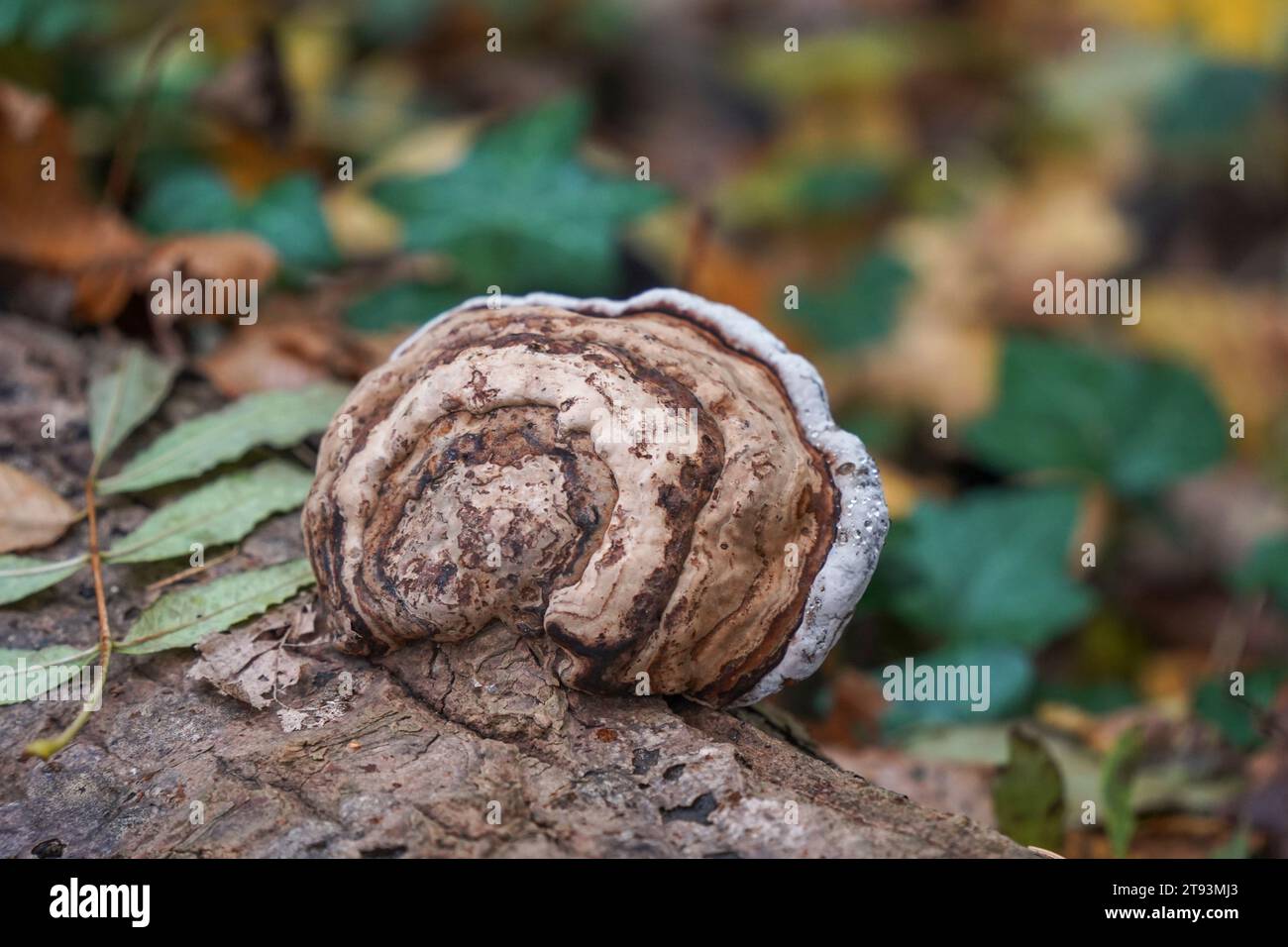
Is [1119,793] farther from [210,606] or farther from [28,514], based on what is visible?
[28,514]

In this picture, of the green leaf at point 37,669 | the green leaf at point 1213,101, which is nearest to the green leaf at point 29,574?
the green leaf at point 37,669

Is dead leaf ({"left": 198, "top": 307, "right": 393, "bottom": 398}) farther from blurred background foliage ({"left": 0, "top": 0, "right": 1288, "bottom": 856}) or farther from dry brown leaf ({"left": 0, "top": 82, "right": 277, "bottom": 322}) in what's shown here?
dry brown leaf ({"left": 0, "top": 82, "right": 277, "bottom": 322})

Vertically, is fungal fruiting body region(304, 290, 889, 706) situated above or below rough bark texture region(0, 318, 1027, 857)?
above

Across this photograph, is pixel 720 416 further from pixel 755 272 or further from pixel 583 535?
pixel 755 272

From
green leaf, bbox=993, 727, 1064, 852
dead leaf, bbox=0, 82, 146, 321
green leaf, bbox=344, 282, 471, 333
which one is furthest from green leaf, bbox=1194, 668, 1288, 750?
dead leaf, bbox=0, 82, 146, 321

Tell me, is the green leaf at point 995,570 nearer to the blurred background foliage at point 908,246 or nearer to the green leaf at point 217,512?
the blurred background foliage at point 908,246

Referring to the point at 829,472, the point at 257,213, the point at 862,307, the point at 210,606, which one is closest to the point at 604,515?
the point at 829,472
